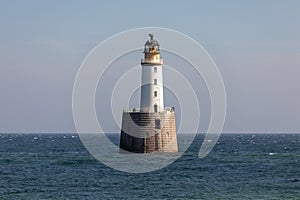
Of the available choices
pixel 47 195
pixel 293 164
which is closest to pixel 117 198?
pixel 47 195

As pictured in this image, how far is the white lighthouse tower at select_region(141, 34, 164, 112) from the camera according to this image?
7900 centimetres

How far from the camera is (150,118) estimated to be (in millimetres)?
76812

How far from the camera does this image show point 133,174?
2571 inches

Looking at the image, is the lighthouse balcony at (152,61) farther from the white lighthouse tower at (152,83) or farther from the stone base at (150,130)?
the stone base at (150,130)

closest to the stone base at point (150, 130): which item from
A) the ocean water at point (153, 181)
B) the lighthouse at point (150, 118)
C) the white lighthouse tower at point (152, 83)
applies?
the lighthouse at point (150, 118)

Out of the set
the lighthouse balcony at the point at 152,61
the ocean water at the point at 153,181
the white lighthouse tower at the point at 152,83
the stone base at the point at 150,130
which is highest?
the lighthouse balcony at the point at 152,61

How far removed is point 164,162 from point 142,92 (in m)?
9.46

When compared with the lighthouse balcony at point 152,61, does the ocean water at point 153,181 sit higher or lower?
lower

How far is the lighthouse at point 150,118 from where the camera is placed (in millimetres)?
77312

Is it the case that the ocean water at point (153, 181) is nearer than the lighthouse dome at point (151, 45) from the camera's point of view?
Yes

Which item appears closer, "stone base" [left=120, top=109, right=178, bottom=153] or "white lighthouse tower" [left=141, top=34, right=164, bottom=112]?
"stone base" [left=120, top=109, right=178, bottom=153]

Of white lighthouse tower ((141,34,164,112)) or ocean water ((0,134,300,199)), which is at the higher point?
white lighthouse tower ((141,34,164,112))

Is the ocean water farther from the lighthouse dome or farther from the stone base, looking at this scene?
the lighthouse dome

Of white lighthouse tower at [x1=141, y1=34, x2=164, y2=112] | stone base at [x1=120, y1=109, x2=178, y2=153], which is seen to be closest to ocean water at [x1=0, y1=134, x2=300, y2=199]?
stone base at [x1=120, y1=109, x2=178, y2=153]
